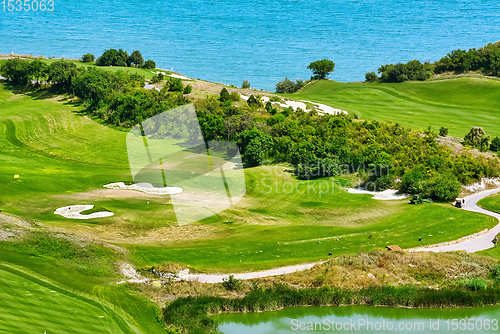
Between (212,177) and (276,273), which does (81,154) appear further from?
(276,273)

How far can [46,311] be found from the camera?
2894 cm

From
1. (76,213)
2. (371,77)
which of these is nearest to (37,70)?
(76,213)

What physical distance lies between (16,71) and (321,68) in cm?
7425

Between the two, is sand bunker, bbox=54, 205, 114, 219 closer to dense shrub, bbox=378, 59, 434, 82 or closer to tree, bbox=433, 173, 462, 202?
tree, bbox=433, 173, 462, 202

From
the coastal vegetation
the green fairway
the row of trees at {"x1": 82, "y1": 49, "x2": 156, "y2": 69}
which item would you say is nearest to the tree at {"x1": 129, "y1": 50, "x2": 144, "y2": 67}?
the row of trees at {"x1": 82, "y1": 49, "x2": 156, "y2": 69}

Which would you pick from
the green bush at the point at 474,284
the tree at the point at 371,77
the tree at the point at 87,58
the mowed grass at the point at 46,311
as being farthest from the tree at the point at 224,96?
the mowed grass at the point at 46,311

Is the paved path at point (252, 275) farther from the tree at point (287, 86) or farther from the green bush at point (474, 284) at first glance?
the tree at point (287, 86)

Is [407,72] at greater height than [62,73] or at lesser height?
greater

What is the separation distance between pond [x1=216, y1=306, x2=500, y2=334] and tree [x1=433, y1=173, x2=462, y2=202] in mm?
20137

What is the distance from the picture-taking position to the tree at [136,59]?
11675cm

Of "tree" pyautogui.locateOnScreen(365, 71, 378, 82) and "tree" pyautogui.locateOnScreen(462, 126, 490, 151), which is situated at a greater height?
"tree" pyautogui.locateOnScreen(365, 71, 378, 82)

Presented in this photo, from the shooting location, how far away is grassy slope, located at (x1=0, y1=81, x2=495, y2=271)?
130ft

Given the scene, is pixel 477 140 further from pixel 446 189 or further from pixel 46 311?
pixel 46 311

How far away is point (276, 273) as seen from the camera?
36438mm
